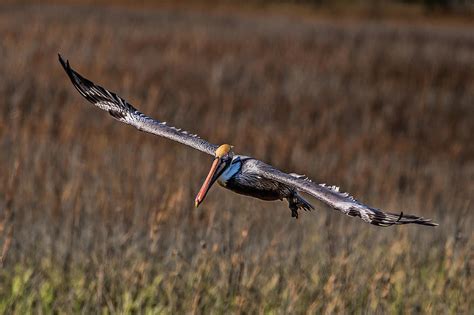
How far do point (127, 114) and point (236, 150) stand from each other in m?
6.06

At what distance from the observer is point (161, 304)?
4859 millimetres

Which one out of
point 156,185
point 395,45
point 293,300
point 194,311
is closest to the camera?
point 194,311

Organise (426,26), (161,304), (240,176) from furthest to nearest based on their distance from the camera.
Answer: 1. (426,26)
2. (161,304)
3. (240,176)

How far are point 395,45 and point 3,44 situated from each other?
6.15 meters

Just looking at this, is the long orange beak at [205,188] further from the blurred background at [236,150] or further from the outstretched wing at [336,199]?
the blurred background at [236,150]

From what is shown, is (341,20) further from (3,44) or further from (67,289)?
(67,289)

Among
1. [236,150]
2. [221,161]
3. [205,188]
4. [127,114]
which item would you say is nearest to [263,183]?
[221,161]

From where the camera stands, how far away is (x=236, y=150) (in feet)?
31.4

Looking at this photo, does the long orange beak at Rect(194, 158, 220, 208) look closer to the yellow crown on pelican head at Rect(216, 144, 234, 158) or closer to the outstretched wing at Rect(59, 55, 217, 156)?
the yellow crown on pelican head at Rect(216, 144, 234, 158)

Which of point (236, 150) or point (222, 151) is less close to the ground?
point (236, 150)

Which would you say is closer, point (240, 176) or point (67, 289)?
point (240, 176)

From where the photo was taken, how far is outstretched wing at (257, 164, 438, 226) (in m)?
2.73

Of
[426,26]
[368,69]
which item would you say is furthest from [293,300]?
[426,26]

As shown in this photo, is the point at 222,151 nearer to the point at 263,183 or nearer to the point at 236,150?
the point at 263,183
